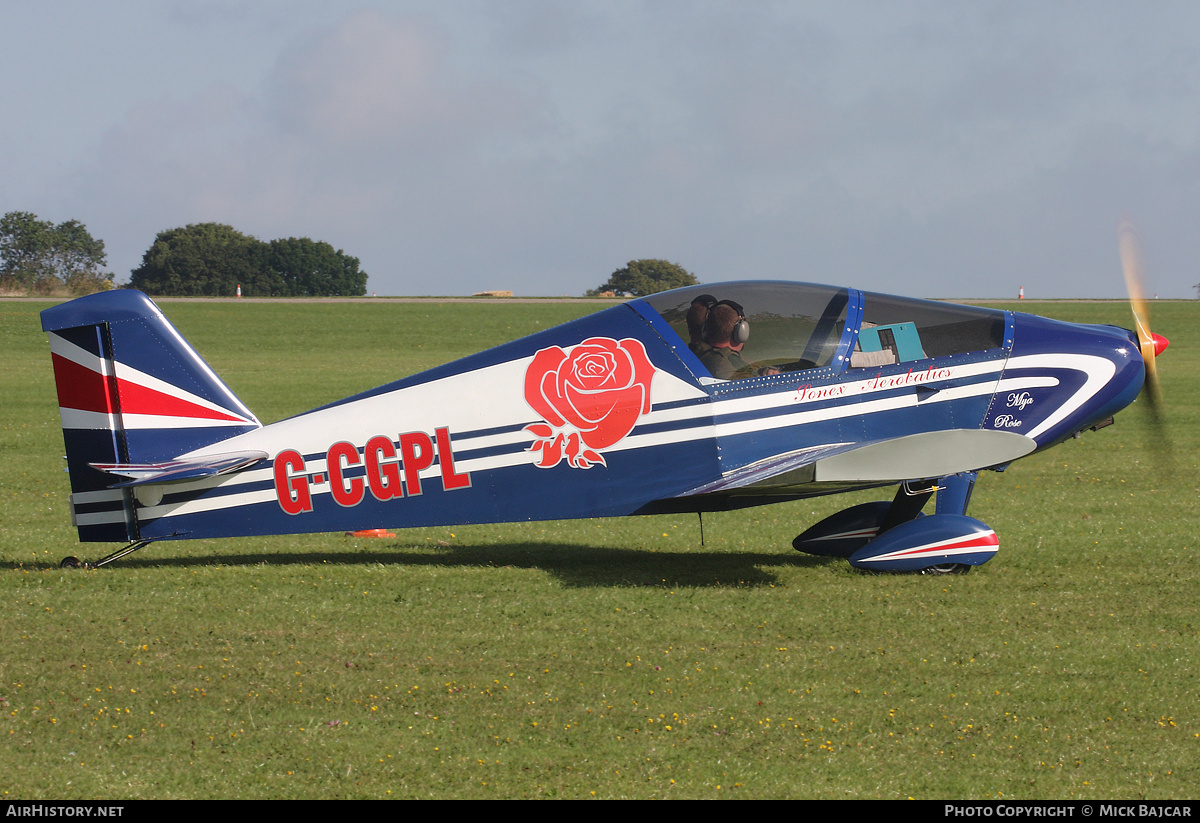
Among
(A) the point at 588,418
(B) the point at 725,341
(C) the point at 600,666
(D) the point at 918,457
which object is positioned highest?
(B) the point at 725,341

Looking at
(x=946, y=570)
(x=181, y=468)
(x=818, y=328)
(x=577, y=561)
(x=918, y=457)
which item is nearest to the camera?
(x=918, y=457)

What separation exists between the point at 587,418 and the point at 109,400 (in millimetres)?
3879

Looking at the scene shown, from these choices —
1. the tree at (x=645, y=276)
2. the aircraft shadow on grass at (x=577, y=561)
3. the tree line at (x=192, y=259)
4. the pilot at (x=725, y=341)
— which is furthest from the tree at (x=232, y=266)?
the pilot at (x=725, y=341)

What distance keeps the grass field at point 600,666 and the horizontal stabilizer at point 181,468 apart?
0.91 meters

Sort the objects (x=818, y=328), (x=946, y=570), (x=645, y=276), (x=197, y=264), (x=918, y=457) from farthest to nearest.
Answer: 1. (x=197, y=264)
2. (x=645, y=276)
3. (x=946, y=570)
4. (x=818, y=328)
5. (x=918, y=457)

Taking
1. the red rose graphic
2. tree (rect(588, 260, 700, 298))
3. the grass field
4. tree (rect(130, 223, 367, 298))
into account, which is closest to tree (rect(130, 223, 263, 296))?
tree (rect(130, 223, 367, 298))

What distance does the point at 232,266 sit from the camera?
269 ft

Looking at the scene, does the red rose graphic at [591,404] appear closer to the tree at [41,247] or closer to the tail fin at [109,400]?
the tail fin at [109,400]

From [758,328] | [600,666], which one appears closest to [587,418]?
[758,328]

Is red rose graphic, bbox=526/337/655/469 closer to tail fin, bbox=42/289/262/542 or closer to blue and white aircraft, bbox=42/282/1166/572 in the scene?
blue and white aircraft, bbox=42/282/1166/572

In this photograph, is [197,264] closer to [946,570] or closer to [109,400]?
[109,400]

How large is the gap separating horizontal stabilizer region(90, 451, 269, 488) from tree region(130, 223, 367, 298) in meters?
72.6

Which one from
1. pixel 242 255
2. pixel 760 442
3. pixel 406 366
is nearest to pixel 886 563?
pixel 760 442

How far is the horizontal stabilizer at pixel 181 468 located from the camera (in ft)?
27.5
